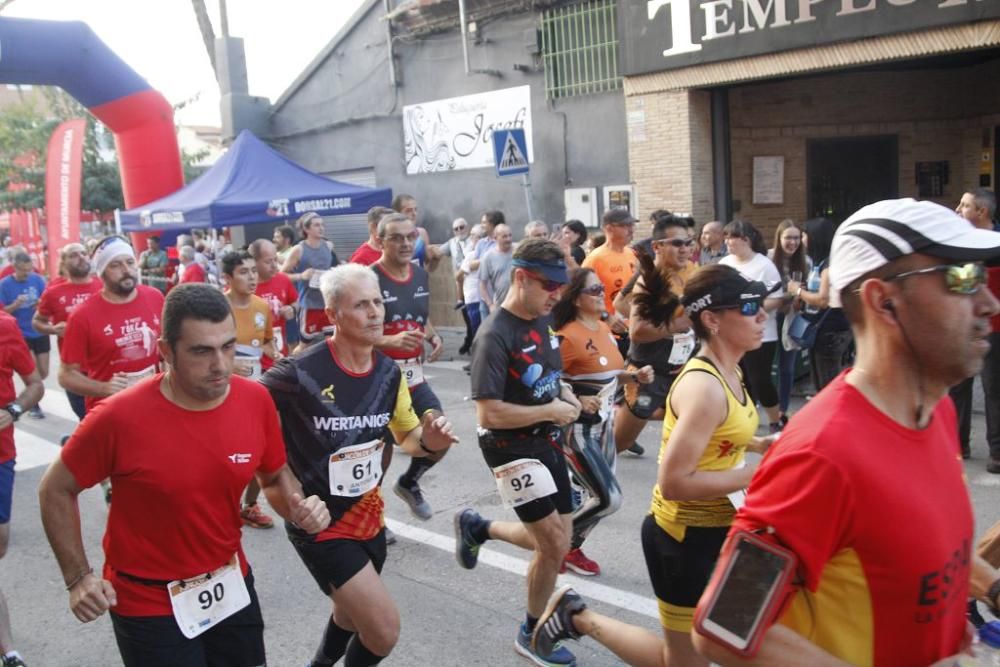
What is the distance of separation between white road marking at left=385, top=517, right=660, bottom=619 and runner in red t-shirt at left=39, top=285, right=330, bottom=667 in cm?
187

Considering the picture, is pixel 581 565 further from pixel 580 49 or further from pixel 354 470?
pixel 580 49

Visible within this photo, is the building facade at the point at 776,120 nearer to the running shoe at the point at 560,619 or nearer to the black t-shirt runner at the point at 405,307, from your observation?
the black t-shirt runner at the point at 405,307

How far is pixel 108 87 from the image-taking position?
15.0 meters

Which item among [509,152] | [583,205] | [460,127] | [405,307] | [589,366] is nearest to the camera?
[589,366]

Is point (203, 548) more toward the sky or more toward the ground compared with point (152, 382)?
more toward the ground

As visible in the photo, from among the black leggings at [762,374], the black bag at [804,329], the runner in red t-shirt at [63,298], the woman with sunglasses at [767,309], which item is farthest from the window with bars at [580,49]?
the runner in red t-shirt at [63,298]

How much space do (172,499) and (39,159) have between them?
3092cm

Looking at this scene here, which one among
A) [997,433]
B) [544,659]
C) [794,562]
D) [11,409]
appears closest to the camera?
[794,562]

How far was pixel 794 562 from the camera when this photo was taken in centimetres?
164

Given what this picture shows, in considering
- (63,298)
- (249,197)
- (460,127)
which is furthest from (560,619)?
Answer: (460,127)

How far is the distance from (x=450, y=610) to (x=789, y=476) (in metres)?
3.35

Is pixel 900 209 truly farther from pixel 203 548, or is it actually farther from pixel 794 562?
pixel 203 548

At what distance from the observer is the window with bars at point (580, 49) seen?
1374 centimetres

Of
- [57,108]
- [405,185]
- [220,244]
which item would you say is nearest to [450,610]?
[405,185]
